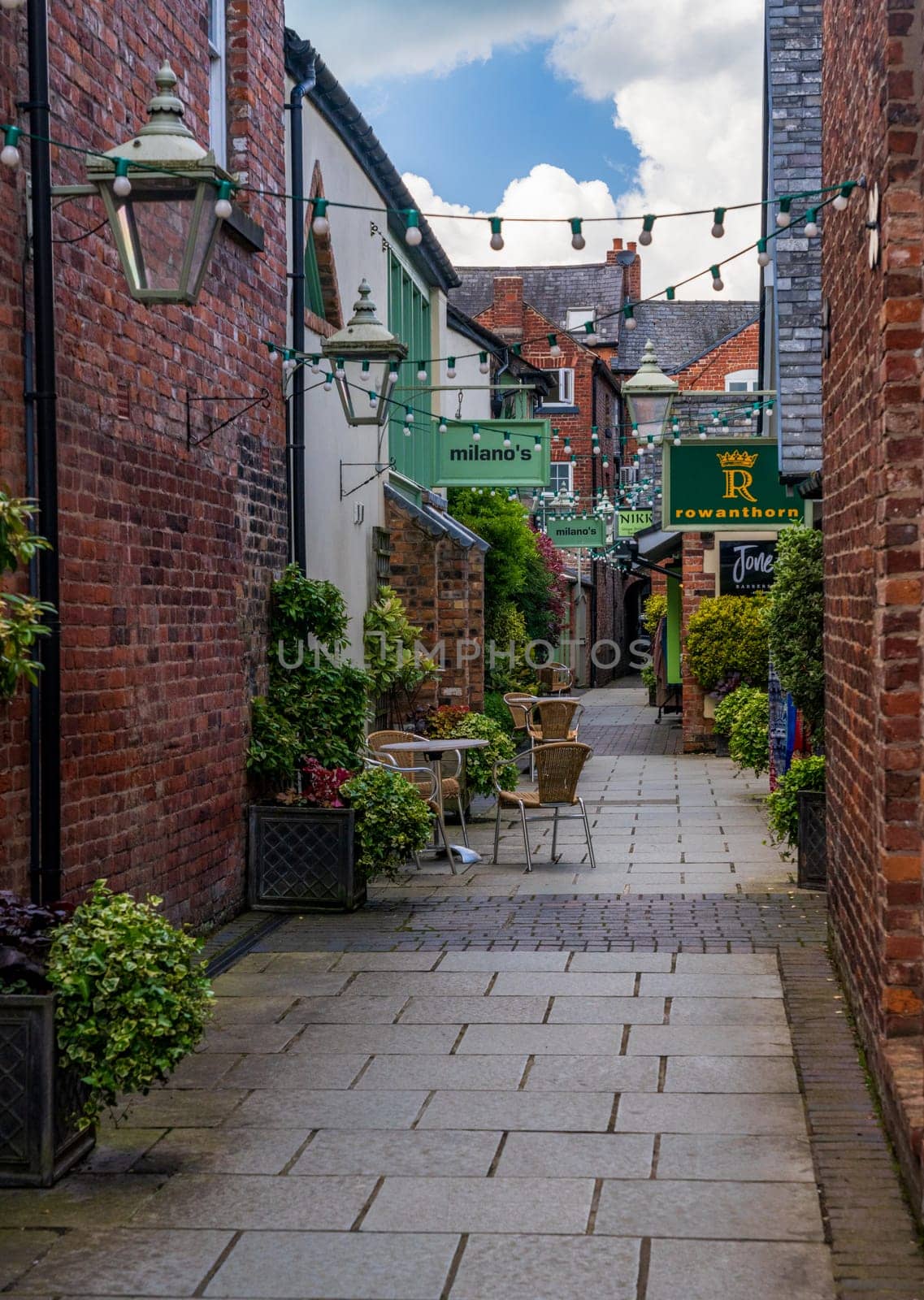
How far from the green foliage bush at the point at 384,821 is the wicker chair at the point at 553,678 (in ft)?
56.1

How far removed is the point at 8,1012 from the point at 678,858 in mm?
7632

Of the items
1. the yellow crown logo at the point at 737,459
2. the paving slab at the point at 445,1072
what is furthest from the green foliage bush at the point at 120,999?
the yellow crown logo at the point at 737,459

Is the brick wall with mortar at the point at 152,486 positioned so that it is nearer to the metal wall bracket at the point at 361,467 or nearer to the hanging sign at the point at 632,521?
the metal wall bracket at the point at 361,467

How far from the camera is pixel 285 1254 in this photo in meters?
4.26

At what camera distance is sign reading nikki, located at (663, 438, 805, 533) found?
46.3 feet

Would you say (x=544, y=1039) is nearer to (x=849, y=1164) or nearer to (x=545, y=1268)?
(x=849, y=1164)

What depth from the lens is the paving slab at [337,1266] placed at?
401cm

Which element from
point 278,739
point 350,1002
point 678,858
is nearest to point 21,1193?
point 350,1002

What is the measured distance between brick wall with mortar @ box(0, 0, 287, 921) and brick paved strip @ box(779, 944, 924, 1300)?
3.12m

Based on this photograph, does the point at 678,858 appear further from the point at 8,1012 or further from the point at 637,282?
the point at 637,282

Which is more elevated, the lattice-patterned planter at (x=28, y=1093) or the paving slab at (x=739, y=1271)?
the lattice-patterned planter at (x=28, y=1093)

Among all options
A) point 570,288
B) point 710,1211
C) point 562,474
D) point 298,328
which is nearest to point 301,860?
point 298,328

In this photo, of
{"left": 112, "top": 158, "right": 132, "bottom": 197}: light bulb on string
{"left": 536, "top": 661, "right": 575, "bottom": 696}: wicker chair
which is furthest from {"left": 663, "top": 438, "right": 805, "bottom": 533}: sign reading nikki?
{"left": 536, "top": 661, "right": 575, "bottom": 696}: wicker chair

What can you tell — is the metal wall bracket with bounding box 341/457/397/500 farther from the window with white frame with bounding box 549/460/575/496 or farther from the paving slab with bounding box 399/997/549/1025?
the window with white frame with bounding box 549/460/575/496
